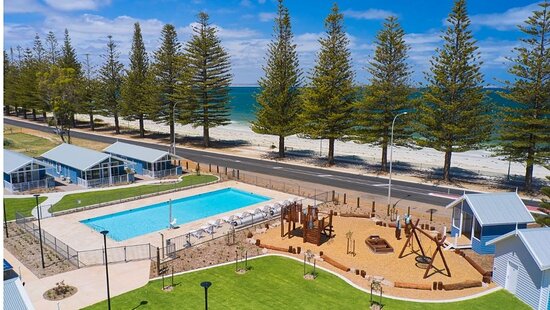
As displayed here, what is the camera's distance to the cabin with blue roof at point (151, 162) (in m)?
50.2

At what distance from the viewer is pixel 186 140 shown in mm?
83625

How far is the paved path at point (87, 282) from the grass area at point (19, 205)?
10.4 meters

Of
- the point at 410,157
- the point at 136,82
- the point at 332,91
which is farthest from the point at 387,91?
the point at 136,82

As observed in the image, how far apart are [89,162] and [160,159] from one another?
7.85m

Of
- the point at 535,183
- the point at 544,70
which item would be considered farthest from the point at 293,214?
the point at 535,183

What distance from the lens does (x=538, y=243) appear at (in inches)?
854

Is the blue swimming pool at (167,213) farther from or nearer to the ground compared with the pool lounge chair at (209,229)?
nearer to the ground

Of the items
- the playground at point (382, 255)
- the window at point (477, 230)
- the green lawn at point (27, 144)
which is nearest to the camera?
the playground at point (382, 255)

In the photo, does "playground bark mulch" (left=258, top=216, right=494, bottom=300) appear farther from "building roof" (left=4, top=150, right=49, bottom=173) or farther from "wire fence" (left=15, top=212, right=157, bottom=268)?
"building roof" (left=4, top=150, right=49, bottom=173)

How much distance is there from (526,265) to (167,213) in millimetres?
27584

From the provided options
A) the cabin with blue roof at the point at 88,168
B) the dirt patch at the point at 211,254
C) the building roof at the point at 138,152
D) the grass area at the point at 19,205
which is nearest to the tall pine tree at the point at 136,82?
the building roof at the point at 138,152

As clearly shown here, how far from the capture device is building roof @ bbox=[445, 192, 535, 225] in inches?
1104

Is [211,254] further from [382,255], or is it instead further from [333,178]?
[333,178]

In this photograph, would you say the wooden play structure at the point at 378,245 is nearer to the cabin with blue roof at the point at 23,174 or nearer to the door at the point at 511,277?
the door at the point at 511,277
